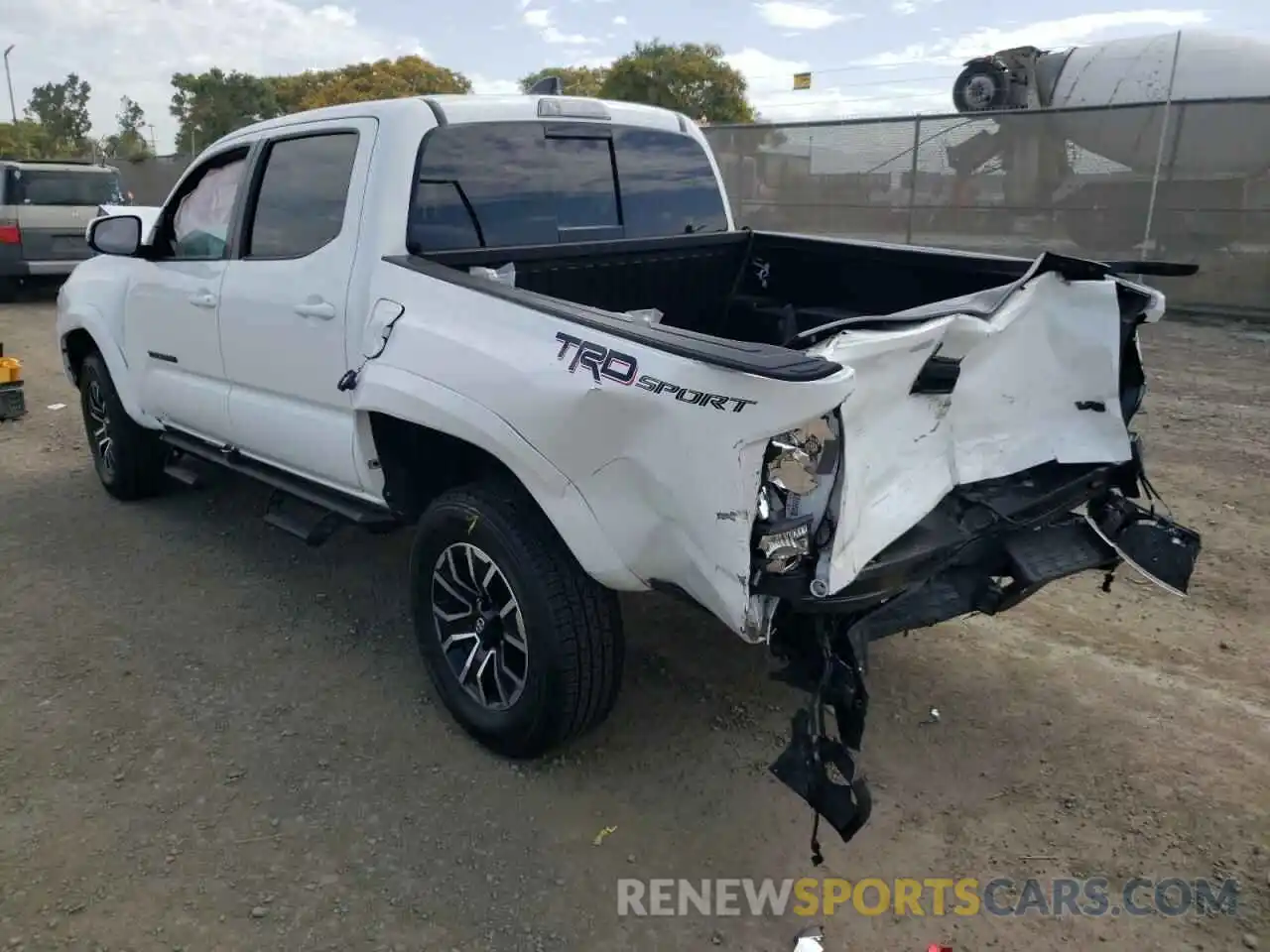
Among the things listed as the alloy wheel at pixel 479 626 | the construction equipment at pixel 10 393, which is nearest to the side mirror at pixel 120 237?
the alloy wheel at pixel 479 626

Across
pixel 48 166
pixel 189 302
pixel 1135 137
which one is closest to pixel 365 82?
pixel 48 166

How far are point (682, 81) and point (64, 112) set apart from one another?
1770 inches

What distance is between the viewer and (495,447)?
2.92 m

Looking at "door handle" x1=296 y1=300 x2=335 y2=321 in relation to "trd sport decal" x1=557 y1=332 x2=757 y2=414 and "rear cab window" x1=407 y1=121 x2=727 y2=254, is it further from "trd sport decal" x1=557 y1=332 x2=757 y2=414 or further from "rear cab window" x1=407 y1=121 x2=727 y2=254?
"trd sport decal" x1=557 y1=332 x2=757 y2=414

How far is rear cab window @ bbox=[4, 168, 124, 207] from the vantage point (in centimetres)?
1327

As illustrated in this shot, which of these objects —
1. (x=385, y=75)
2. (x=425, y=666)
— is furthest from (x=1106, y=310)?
(x=385, y=75)

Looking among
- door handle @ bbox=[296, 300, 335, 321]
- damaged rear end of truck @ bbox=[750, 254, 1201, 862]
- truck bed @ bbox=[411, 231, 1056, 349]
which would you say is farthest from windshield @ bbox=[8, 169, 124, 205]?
damaged rear end of truck @ bbox=[750, 254, 1201, 862]

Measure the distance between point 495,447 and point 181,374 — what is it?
2.55 m

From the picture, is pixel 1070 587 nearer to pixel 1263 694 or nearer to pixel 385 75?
pixel 1263 694

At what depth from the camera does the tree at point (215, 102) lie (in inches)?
2186

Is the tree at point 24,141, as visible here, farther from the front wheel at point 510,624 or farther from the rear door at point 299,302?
the front wheel at point 510,624

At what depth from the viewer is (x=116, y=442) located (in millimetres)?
5555

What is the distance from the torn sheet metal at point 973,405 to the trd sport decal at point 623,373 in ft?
0.96

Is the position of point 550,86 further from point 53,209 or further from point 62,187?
point 62,187
